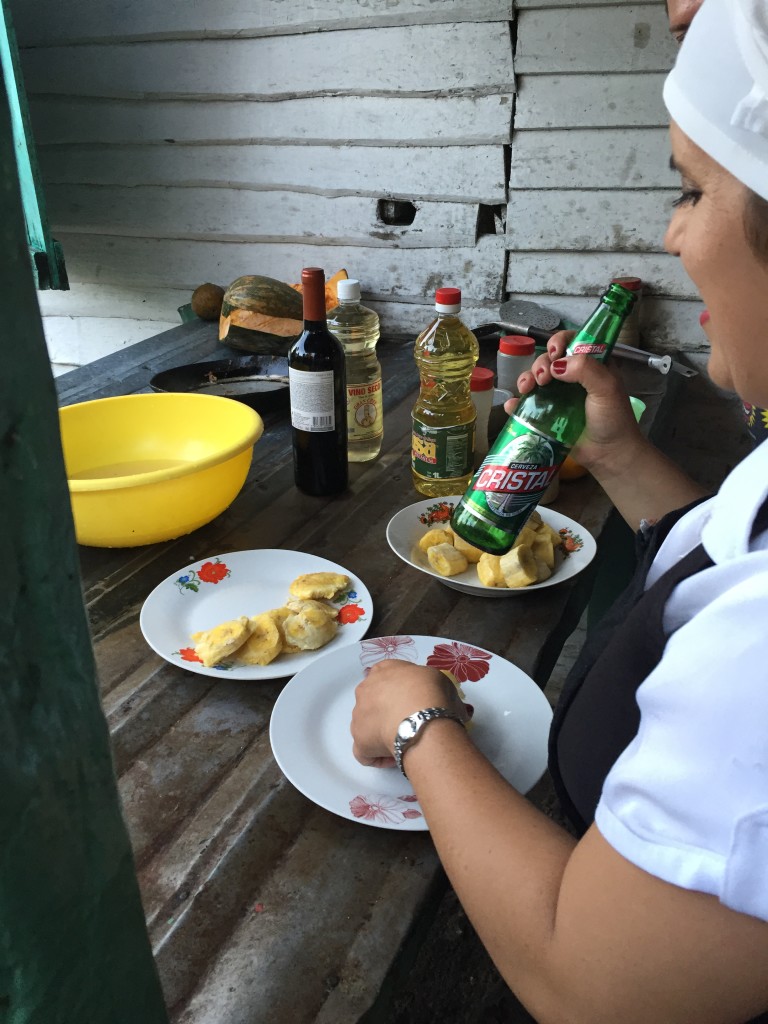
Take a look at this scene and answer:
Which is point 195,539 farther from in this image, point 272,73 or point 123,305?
point 123,305

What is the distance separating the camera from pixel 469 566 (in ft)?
3.97

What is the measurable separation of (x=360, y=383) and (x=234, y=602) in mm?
626

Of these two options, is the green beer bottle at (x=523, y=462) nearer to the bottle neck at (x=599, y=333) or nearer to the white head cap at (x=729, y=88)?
the bottle neck at (x=599, y=333)

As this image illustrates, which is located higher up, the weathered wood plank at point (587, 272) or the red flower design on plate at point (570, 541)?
the weathered wood plank at point (587, 272)

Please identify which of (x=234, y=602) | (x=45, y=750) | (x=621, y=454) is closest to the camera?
(x=45, y=750)

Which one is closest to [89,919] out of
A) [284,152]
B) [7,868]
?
[7,868]

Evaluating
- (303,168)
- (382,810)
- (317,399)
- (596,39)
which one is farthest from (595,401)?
(303,168)

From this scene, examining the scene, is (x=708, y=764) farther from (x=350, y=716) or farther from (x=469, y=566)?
(x=469, y=566)

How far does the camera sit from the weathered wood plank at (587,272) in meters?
2.33

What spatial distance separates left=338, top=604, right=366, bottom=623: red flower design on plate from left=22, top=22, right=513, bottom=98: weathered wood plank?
5.98 feet

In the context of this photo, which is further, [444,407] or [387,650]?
[444,407]

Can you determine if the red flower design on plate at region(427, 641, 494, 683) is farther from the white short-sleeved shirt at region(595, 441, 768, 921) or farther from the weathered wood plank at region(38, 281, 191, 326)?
the weathered wood plank at region(38, 281, 191, 326)

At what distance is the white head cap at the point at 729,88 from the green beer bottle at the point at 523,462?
0.50 m

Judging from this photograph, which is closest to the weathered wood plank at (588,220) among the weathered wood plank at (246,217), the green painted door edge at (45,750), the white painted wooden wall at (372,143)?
the white painted wooden wall at (372,143)
